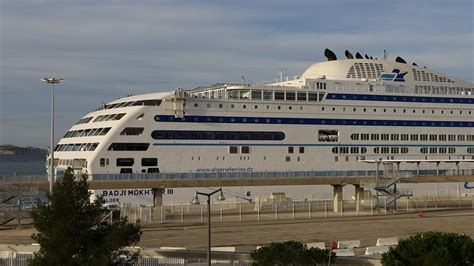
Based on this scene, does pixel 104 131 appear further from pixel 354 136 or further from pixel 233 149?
pixel 354 136

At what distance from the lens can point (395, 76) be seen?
6844cm

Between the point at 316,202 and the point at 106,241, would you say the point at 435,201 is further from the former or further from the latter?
the point at 106,241

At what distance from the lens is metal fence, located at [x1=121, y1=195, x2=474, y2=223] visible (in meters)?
46.1

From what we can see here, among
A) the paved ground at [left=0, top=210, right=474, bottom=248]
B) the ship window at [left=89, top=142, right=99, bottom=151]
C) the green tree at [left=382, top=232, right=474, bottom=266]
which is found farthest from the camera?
the ship window at [left=89, top=142, right=99, bottom=151]

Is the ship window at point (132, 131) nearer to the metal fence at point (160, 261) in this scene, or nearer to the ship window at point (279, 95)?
the ship window at point (279, 95)

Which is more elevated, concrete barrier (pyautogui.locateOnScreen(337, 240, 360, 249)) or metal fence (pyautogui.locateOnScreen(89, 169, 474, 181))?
metal fence (pyautogui.locateOnScreen(89, 169, 474, 181))

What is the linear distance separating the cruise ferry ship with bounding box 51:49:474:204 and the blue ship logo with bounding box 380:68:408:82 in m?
0.12

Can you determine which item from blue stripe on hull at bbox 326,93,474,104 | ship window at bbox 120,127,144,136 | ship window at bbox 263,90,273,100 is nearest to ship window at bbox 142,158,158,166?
ship window at bbox 120,127,144,136

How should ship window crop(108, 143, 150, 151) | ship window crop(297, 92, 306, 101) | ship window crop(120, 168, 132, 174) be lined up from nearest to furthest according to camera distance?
ship window crop(120, 168, 132, 174)
ship window crop(108, 143, 150, 151)
ship window crop(297, 92, 306, 101)

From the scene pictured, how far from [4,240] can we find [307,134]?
3061 cm

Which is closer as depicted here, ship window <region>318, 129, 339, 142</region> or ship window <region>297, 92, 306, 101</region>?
ship window <region>297, 92, 306, 101</region>

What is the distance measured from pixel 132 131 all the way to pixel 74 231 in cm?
3111

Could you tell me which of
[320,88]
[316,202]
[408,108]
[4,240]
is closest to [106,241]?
[4,240]

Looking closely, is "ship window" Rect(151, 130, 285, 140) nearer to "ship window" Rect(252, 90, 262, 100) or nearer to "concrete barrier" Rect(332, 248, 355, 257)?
"ship window" Rect(252, 90, 262, 100)
